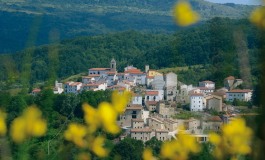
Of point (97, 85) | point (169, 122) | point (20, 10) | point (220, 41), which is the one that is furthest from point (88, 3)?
point (220, 41)

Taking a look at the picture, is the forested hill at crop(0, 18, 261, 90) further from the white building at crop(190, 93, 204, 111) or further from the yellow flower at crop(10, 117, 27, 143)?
the white building at crop(190, 93, 204, 111)

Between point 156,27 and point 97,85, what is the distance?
55.4m

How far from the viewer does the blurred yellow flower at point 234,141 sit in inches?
40.6

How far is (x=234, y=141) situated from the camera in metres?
1.04

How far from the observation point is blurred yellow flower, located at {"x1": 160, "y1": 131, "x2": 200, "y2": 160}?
1.10 meters

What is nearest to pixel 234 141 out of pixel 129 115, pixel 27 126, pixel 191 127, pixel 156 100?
pixel 27 126

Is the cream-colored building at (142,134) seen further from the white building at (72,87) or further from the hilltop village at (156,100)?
the white building at (72,87)

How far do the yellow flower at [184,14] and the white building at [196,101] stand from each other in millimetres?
20975

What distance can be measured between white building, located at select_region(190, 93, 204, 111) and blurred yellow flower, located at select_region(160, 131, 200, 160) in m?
20.9

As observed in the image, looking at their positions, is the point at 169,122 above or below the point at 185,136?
below

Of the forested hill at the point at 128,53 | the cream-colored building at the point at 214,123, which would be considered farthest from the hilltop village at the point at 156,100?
the cream-colored building at the point at 214,123

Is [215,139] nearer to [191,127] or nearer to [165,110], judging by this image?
[191,127]

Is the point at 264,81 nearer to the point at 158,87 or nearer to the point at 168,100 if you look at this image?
the point at 168,100

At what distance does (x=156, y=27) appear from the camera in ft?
264
